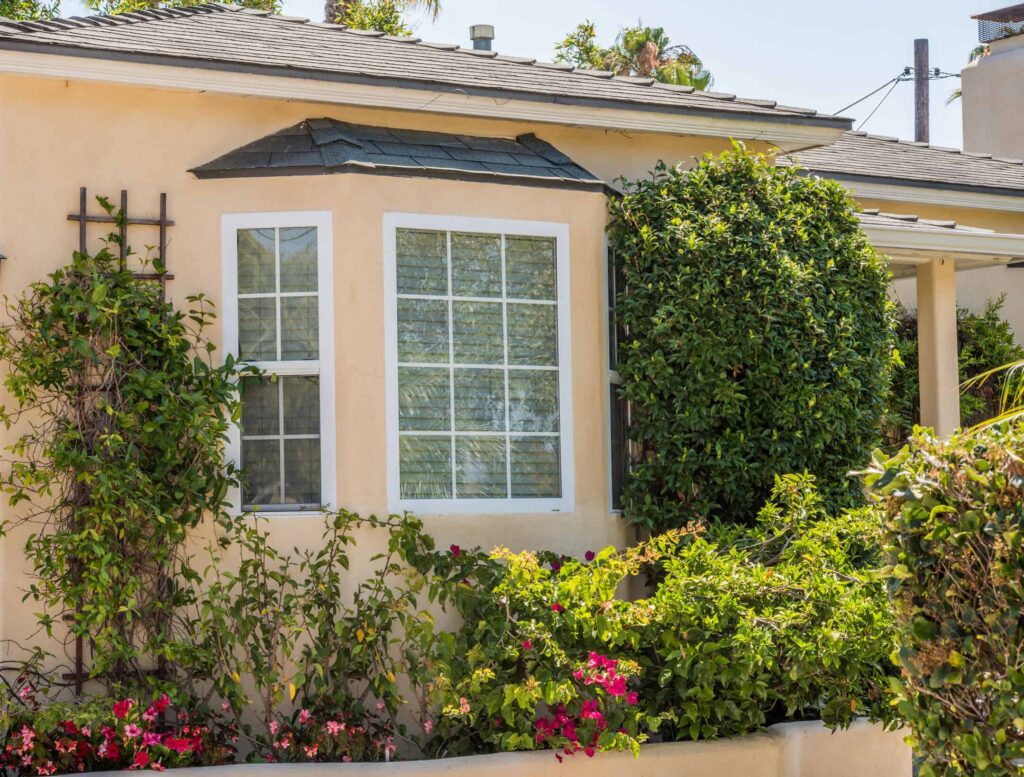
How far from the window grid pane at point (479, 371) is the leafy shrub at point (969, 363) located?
5.41 m

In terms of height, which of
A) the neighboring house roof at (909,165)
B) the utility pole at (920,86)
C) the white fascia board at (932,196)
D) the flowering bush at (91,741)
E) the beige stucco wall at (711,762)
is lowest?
the beige stucco wall at (711,762)

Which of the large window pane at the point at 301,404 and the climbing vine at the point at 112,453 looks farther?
the large window pane at the point at 301,404

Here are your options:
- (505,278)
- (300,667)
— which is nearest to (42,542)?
(300,667)

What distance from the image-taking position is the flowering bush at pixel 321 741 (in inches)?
292

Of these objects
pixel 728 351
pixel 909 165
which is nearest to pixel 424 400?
pixel 728 351

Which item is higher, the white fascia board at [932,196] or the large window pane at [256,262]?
the white fascia board at [932,196]

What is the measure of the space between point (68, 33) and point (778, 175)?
16.0 ft

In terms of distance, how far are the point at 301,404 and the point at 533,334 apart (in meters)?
1.62

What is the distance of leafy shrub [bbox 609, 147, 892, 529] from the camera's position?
8789mm

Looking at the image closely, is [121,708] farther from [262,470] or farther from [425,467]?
[425,467]

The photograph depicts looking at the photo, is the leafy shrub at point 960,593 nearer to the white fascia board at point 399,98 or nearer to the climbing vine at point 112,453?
the climbing vine at point 112,453

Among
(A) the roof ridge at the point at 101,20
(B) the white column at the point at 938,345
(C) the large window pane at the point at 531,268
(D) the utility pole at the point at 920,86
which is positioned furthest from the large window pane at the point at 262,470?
(D) the utility pole at the point at 920,86

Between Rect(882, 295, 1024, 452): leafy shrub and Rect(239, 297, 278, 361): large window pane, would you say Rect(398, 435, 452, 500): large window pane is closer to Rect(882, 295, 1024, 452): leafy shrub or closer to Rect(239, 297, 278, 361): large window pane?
Rect(239, 297, 278, 361): large window pane

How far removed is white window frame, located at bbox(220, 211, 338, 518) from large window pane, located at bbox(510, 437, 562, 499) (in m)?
1.24
